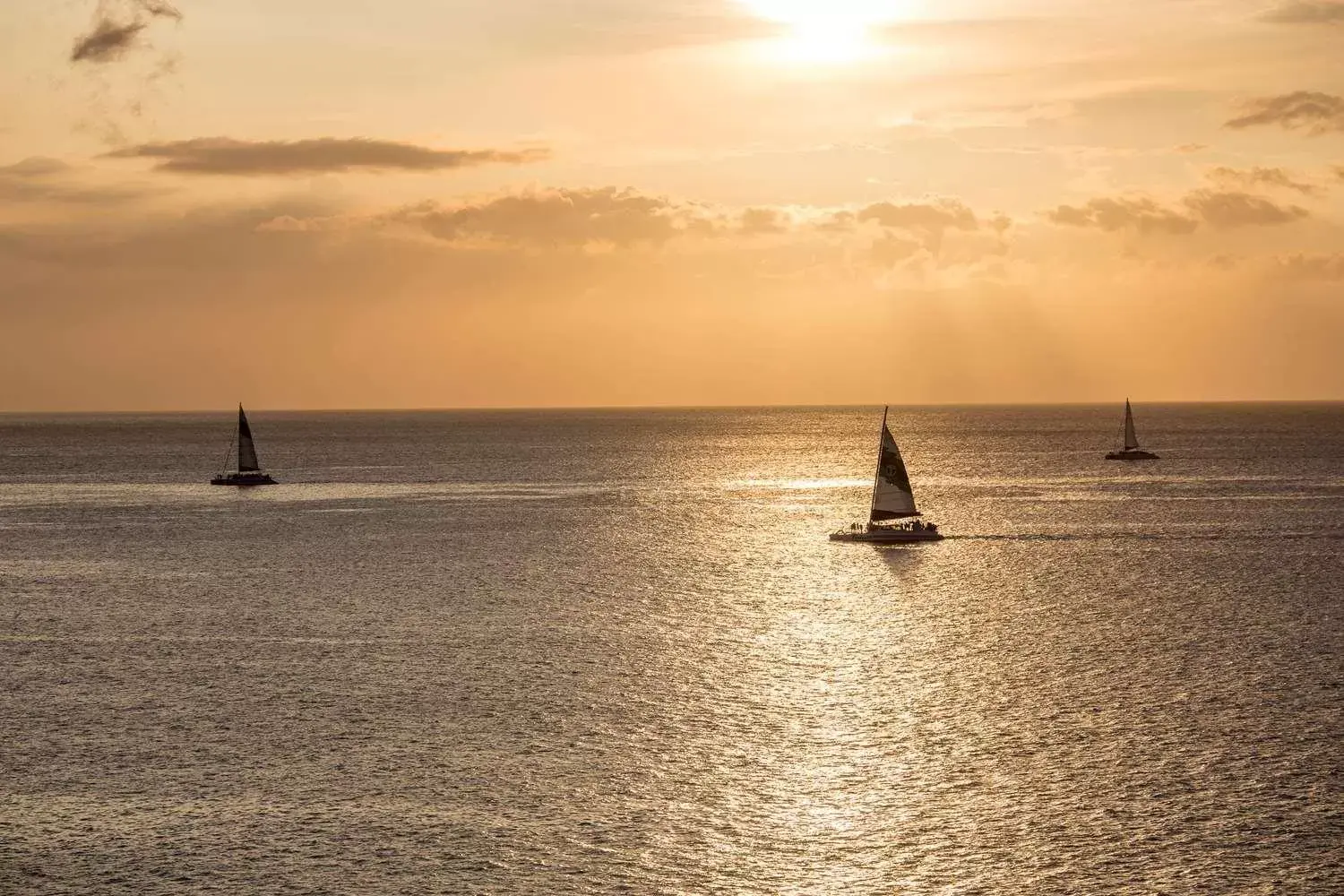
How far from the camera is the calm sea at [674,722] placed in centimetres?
4450

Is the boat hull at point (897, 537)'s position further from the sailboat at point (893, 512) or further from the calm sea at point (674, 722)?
the calm sea at point (674, 722)

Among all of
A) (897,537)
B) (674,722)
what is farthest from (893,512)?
(674,722)

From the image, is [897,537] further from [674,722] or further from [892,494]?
[674,722]

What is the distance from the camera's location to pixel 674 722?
61.5m

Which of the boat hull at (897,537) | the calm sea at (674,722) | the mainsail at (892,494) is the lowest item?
the calm sea at (674,722)

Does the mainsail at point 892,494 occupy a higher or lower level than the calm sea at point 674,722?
higher

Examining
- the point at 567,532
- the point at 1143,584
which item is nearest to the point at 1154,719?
the point at 1143,584

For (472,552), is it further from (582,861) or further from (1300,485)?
(1300,485)

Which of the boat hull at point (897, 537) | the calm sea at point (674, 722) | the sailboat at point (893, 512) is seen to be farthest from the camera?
the boat hull at point (897, 537)

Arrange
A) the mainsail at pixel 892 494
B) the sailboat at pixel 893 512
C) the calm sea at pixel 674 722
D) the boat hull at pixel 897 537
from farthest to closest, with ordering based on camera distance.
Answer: the boat hull at pixel 897 537
the sailboat at pixel 893 512
the mainsail at pixel 892 494
the calm sea at pixel 674 722

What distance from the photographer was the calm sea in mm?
44500

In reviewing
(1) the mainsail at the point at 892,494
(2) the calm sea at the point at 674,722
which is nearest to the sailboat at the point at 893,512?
(1) the mainsail at the point at 892,494

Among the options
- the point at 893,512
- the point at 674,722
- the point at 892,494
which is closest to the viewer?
the point at 674,722

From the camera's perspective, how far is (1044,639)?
80500 millimetres
